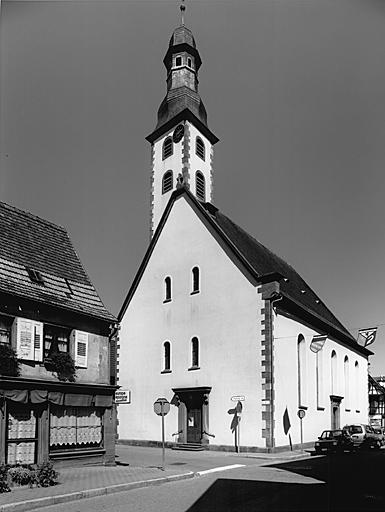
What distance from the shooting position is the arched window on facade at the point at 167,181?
1437 inches

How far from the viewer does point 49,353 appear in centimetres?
1858

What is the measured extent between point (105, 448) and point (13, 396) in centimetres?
450

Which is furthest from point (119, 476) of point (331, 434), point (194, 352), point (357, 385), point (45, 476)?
point (357, 385)

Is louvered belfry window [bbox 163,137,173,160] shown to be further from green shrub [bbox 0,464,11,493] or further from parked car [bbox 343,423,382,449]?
green shrub [bbox 0,464,11,493]

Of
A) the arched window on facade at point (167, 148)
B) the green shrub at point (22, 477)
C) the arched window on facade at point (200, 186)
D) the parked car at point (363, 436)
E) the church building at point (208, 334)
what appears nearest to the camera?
the green shrub at point (22, 477)

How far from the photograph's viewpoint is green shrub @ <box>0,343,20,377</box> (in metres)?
16.6

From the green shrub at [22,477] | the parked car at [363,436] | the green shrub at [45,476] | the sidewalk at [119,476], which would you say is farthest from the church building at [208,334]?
the green shrub at [22,477]

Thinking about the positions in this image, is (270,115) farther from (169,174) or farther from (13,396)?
(169,174)

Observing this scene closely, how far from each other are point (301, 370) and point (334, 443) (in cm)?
500

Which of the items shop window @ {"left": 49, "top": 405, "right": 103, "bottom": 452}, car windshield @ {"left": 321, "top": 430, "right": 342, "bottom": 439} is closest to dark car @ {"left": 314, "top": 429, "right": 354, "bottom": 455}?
car windshield @ {"left": 321, "top": 430, "right": 342, "bottom": 439}

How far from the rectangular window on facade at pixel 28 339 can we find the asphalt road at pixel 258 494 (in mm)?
5610

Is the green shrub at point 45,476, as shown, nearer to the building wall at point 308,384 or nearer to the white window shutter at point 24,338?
the white window shutter at point 24,338

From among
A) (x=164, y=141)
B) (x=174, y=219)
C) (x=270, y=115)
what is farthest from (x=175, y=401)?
(x=270, y=115)

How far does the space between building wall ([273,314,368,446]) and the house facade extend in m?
9.86
